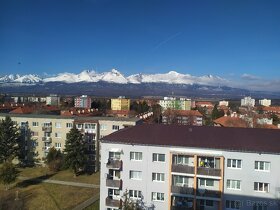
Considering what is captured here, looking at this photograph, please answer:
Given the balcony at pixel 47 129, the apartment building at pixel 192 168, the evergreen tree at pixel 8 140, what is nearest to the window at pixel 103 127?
the balcony at pixel 47 129

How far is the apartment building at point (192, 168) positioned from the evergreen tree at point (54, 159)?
13.4 m

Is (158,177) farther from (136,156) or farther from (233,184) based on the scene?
(233,184)

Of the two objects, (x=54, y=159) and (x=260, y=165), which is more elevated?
(x=260, y=165)

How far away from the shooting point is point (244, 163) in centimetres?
1808

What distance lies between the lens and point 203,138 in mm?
19672

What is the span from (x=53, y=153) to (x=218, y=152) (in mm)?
20492

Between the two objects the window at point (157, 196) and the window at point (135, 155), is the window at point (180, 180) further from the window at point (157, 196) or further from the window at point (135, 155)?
the window at point (135, 155)

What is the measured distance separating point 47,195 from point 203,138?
13.9m

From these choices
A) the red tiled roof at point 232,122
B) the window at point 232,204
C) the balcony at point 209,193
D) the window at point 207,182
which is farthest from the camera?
the red tiled roof at point 232,122

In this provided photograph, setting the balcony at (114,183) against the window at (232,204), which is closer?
the window at (232,204)

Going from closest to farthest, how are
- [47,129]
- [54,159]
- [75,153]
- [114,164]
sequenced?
1. [114,164]
2. [75,153]
3. [54,159]
4. [47,129]

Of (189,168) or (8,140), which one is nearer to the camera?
(189,168)

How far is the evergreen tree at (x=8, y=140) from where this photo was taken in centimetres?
3434

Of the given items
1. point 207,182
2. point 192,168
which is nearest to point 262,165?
point 207,182
